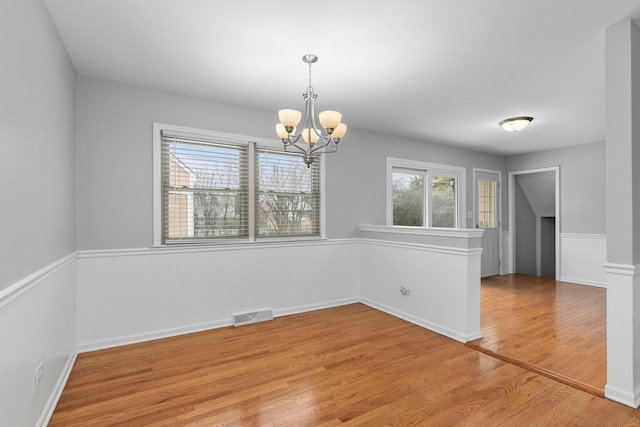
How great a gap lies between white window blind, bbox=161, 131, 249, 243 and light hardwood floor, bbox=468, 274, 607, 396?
9.20 ft

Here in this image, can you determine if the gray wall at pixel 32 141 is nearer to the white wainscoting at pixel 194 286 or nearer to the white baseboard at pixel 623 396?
the white wainscoting at pixel 194 286

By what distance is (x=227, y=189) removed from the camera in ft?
11.7

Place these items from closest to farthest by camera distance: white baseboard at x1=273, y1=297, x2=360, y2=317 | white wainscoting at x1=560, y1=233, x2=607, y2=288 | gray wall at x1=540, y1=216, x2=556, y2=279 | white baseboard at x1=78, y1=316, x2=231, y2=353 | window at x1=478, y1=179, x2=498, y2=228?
white baseboard at x1=78, y1=316, x2=231, y2=353
white baseboard at x1=273, y1=297, x2=360, y2=317
white wainscoting at x1=560, y1=233, x2=607, y2=288
window at x1=478, y1=179, x2=498, y2=228
gray wall at x1=540, y1=216, x2=556, y2=279

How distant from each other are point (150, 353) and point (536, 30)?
397cm

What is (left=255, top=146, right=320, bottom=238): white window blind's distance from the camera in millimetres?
3812

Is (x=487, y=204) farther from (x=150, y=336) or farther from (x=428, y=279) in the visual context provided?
(x=150, y=336)

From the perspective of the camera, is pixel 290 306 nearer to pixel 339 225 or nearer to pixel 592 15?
pixel 339 225

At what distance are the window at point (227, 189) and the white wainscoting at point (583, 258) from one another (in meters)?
4.75

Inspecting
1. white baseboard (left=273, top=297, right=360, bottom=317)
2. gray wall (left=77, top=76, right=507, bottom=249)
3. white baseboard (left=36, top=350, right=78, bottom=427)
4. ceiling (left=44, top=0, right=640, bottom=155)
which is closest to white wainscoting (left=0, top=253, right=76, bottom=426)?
white baseboard (left=36, top=350, right=78, bottom=427)

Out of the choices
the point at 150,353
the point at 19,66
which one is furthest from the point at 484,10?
the point at 150,353

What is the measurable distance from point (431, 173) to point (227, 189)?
357 cm

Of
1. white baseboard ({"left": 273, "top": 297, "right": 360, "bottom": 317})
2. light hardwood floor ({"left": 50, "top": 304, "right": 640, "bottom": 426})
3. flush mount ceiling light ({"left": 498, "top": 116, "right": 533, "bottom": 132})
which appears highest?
flush mount ceiling light ({"left": 498, "top": 116, "right": 533, "bottom": 132})

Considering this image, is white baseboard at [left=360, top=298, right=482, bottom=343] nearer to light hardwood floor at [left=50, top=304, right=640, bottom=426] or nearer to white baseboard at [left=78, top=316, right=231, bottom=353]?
light hardwood floor at [left=50, top=304, right=640, bottom=426]

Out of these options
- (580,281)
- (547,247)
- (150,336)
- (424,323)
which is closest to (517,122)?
(424,323)
